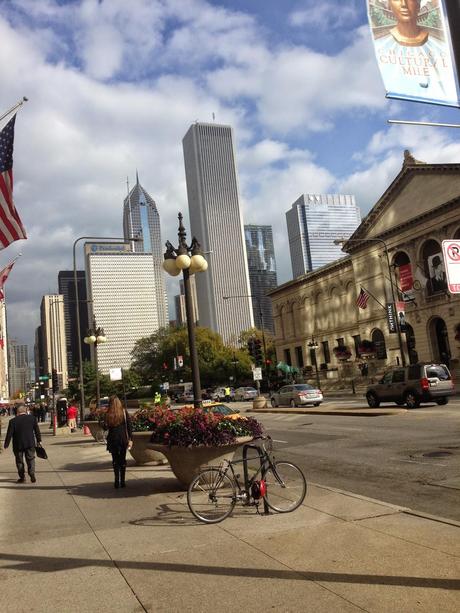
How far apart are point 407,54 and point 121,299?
17631cm

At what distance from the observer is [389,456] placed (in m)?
11.9

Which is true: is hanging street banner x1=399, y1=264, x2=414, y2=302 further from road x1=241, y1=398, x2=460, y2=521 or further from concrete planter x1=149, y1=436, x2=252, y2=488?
concrete planter x1=149, y1=436, x2=252, y2=488

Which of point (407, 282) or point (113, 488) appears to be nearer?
point (113, 488)

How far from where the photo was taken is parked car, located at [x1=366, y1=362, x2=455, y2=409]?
24.3m

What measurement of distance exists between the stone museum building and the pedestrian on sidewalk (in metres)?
34.3

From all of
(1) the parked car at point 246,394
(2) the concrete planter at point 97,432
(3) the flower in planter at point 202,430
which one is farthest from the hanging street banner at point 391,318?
(3) the flower in planter at point 202,430

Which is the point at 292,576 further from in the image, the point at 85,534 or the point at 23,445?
the point at 23,445

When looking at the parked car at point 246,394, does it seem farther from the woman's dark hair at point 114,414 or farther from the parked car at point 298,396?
the woman's dark hair at point 114,414

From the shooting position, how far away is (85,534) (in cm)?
676

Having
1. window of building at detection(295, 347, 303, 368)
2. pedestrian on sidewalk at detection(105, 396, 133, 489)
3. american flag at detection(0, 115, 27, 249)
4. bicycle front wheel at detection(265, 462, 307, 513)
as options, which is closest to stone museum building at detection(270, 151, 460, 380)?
window of building at detection(295, 347, 303, 368)

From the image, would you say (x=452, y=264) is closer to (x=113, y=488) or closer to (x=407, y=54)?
(x=407, y=54)

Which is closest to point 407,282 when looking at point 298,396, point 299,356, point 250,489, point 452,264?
point 298,396

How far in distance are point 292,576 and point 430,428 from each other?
1290cm

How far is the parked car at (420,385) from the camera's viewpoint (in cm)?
2430
